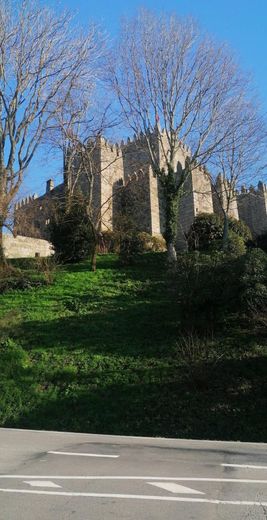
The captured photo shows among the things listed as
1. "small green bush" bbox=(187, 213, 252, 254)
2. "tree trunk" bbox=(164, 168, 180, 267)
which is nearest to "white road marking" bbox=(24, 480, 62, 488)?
"tree trunk" bbox=(164, 168, 180, 267)

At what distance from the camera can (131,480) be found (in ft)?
18.6

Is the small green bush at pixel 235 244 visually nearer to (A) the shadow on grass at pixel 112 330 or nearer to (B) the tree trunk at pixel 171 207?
(B) the tree trunk at pixel 171 207

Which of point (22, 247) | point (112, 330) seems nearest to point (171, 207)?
point (112, 330)

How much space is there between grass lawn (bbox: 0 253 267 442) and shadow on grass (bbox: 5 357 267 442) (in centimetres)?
2

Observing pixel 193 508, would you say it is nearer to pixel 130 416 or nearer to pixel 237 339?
pixel 130 416

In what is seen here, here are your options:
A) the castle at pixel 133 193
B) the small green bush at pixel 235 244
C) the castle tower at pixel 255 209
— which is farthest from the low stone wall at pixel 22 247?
the castle tower at pixel 255 209

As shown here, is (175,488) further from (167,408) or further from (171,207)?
(171,207)

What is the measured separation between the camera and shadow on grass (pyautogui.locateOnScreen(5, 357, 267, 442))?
1039cm

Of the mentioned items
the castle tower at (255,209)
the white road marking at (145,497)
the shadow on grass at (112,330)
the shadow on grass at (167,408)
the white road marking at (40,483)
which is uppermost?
the castle tower at (255,209)

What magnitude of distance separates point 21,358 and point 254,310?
18.6ft

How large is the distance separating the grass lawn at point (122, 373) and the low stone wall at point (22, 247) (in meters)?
13.2

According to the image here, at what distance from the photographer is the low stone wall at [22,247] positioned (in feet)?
99.4

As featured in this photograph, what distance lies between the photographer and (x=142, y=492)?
5117 millimetres

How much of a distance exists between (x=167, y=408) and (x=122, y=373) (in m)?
1.76
